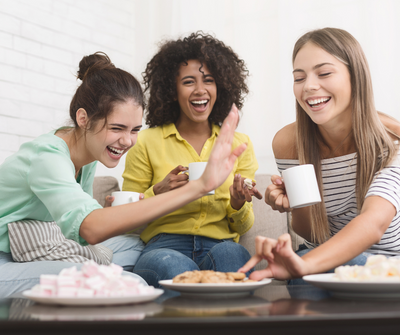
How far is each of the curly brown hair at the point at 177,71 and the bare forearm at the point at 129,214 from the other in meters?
0.90

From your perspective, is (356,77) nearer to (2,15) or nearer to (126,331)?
(126,331)

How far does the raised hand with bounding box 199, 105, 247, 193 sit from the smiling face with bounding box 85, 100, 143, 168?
1.44ft

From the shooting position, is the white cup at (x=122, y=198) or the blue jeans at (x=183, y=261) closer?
the blue jeans at (x=183, y=261)

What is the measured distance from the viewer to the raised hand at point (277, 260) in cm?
98

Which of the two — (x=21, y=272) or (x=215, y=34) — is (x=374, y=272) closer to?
(x=21, y=272)

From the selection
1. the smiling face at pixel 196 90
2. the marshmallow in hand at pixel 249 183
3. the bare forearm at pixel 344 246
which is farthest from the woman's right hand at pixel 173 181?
the bare forearm at pixel 344 246

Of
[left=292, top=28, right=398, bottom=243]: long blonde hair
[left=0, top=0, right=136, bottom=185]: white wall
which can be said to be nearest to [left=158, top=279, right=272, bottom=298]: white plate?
[left=292, top=28, right=398, bottom=243]: long blonde hair

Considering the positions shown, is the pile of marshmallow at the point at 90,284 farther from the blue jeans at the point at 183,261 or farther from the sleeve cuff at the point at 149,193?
the sleeve cuff at the point at 149,193

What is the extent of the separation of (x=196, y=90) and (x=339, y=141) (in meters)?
0.72

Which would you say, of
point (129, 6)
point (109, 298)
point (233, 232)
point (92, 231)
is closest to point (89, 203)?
point (92, 231)

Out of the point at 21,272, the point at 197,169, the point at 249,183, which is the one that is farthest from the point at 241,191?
the point at 21,272

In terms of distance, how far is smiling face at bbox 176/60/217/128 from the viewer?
200 centimetres

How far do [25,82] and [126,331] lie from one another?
241cm

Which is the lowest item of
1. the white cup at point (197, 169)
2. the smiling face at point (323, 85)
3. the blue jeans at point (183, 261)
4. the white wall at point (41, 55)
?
the blue jeans at point (183, 261)
